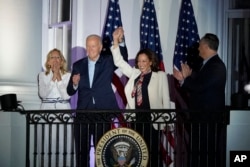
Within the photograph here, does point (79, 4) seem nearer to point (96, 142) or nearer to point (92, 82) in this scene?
point (92, 82)

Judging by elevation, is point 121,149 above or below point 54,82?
below

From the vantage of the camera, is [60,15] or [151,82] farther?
[60,15]

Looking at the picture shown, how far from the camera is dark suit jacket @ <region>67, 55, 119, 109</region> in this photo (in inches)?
307

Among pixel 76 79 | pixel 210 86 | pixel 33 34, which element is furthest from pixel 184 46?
pixel 33 34

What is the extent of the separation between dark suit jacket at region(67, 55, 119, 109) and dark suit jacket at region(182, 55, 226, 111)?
1193 mm

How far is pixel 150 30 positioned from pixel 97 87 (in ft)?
4.38

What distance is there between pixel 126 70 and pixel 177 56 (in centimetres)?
98

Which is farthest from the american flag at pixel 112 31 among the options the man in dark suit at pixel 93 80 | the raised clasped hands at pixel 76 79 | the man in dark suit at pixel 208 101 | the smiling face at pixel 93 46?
the man in dark suit at pixel 208 101

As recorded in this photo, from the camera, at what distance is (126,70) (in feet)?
26.2

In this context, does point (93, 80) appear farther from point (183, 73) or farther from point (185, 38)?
point (185, 38)

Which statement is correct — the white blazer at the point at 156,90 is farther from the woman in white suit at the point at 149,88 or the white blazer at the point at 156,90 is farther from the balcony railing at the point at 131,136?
the balcony railing at the point at 131,136

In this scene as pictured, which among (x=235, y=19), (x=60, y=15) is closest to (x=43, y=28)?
(x=60, y=15)

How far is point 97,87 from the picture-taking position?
7.82m

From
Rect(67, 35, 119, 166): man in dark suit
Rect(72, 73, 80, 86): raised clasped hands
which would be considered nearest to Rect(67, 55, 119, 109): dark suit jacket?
Rect(67, 35, 119, 166): man in dark suit
